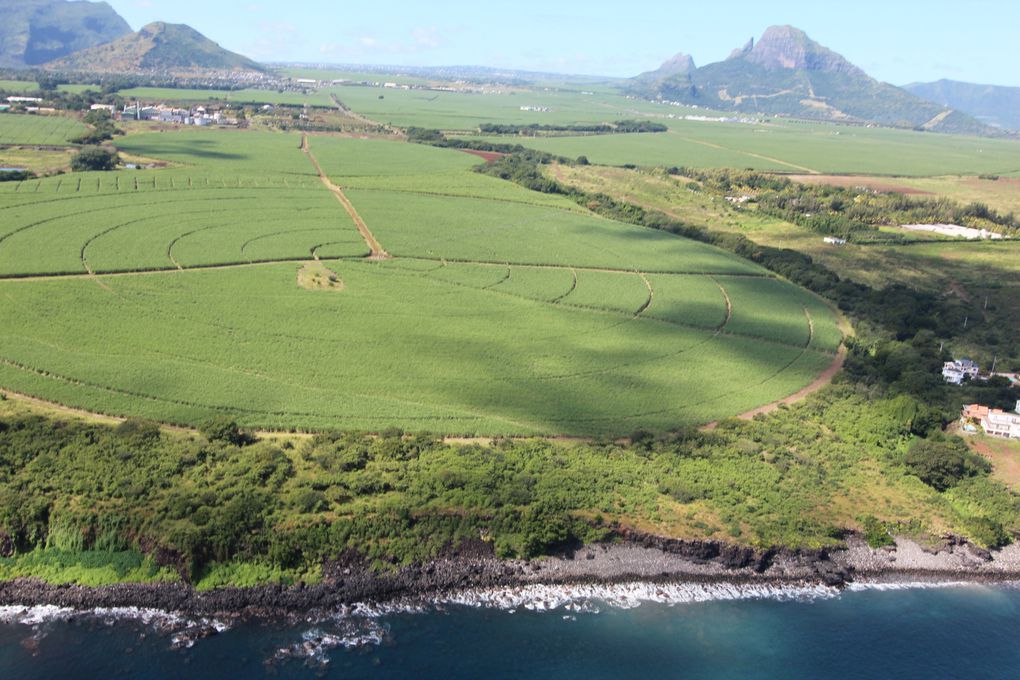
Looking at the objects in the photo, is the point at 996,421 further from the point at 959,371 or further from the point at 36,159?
the point at 36,159

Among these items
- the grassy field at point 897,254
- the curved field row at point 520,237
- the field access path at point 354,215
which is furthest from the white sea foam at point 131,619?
the grassy field at point 897,254

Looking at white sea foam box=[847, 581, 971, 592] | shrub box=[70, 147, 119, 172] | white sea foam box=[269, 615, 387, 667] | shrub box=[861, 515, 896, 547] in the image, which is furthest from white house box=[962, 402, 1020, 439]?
shrub box=[70, 147, 119, 172]

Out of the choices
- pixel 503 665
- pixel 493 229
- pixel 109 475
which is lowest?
pixel 503 665

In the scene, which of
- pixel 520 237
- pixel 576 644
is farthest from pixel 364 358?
pixel 520 237

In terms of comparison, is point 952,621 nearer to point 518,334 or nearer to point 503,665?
point 503,665

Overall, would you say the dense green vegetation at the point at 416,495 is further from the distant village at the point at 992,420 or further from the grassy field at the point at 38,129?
the grassy field at the point at 38,129

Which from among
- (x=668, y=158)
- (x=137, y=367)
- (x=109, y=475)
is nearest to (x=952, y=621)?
(x=109, y=475)

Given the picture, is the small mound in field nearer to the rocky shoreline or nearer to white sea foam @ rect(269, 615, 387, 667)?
the rocky shoreline
